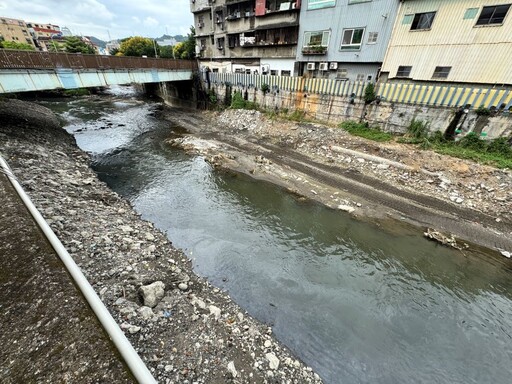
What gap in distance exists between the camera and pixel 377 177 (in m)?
12.3

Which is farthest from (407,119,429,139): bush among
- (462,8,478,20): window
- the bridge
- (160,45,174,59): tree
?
(160,45,174,59): tree

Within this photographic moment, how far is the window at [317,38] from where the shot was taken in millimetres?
19641

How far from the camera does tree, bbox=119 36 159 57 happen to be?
1960 inches

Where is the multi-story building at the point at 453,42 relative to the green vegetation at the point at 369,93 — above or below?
above

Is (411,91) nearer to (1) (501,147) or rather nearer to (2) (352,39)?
(1) (501,147)

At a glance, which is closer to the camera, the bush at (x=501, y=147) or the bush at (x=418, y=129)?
the bush at (x=501, y=147)

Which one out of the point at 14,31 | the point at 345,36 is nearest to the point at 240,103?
the point at 345,36

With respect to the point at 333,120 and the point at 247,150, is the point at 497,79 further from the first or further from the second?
the point at 247,150

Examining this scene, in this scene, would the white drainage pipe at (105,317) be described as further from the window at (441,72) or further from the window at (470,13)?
the window at (470,13)

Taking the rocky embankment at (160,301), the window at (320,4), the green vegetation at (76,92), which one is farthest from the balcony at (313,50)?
the green vegetation at (76,92)

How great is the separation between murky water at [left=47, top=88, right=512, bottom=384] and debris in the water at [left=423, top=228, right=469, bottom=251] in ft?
1.18

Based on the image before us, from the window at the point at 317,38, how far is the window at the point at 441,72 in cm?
927

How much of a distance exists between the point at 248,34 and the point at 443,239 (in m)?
27.7

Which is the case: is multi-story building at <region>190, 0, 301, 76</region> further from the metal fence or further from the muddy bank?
the muddy bank
